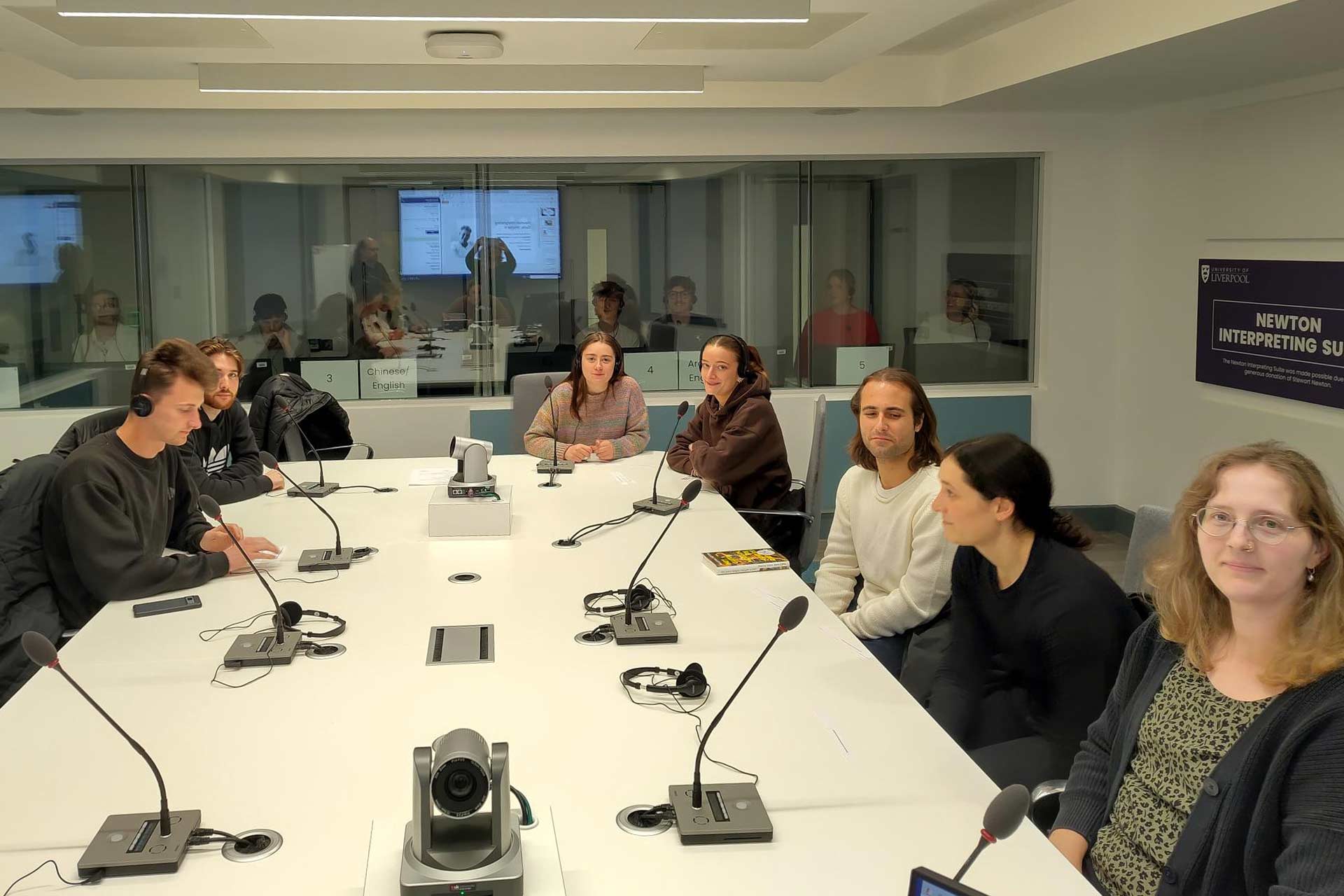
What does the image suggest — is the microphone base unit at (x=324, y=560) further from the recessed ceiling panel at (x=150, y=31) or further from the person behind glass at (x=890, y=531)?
the recessed ceiling panel at (x=150, y=31)

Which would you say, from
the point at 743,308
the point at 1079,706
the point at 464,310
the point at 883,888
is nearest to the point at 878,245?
the point at 743,308

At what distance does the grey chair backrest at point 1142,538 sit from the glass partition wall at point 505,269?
4.11 meters

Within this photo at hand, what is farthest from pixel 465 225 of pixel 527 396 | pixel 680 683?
pixel 680 683

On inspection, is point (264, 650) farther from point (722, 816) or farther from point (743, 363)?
point (743, 363)

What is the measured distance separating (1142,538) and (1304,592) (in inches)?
43.5

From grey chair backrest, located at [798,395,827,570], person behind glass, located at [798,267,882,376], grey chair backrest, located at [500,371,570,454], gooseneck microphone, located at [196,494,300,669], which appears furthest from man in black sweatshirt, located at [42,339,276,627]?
person behind glass, located at [798,267,882,376]

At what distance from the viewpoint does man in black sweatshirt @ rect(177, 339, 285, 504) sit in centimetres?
442

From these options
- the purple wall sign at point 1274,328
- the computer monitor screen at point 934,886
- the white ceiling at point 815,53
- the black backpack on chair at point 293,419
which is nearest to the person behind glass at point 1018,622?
the computer monitor screen at point 934,886

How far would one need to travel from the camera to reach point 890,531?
349 cm

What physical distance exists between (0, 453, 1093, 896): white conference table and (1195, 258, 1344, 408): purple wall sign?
3261 millimetres

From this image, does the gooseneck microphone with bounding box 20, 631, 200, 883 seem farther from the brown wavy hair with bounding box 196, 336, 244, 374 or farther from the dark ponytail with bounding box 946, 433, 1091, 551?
the brown wavy hair with bounding box 196, 336, 244, 374

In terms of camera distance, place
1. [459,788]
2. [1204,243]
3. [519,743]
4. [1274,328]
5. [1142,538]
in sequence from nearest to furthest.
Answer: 1. [459,788]
2. [519,743]
3. [1142,538]
4. [1274,328]
5. [1204,243]

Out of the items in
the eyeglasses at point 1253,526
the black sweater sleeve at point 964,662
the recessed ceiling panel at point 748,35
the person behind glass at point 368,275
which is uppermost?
the recessed ceiling panel at point 748,35

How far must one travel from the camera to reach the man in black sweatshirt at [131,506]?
3086 millimetres
